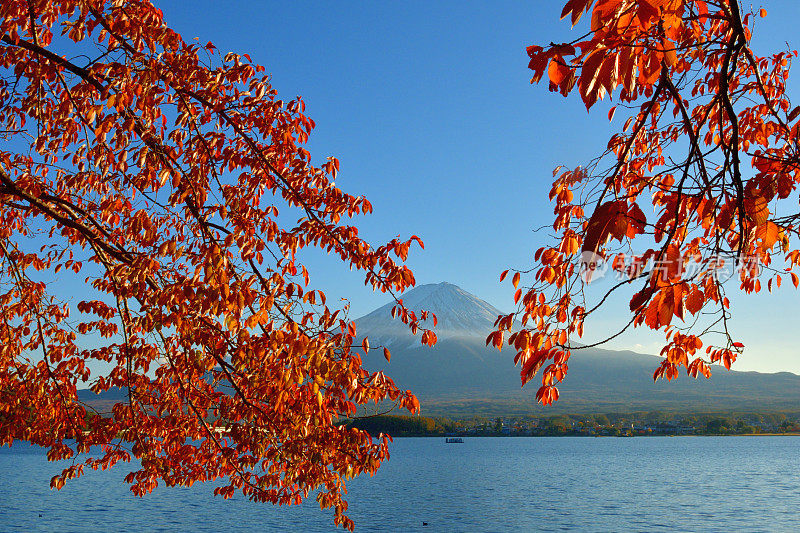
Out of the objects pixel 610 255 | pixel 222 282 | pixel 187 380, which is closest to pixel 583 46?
pixel 610 255

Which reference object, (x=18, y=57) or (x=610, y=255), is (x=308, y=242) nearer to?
(x=610, y=255)

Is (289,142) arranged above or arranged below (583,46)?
above

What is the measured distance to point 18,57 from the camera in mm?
6875

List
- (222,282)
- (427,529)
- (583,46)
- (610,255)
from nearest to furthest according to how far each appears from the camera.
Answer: (583,46) → (610,255) → (222,282) → (427,529)

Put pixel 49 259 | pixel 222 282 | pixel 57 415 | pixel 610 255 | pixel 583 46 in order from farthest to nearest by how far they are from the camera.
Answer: pixel 49 259 → pixel 57 415 → pixel 222 282 → pixel 610 255 → pixel 583 46

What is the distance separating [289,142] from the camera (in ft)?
22.6

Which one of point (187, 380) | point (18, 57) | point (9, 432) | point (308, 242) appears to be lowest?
point (9, 432)

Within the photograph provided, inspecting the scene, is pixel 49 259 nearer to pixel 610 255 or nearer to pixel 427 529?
pixel 610 255

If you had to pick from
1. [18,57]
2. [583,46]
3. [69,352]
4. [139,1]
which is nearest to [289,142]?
[139,1]

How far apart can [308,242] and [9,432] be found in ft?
16.7

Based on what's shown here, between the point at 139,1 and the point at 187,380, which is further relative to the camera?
the point at 187,380

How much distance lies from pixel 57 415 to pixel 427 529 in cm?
3552

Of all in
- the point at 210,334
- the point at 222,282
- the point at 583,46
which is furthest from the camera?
the point at 210,334

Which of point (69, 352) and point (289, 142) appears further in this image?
point (69, 352)
